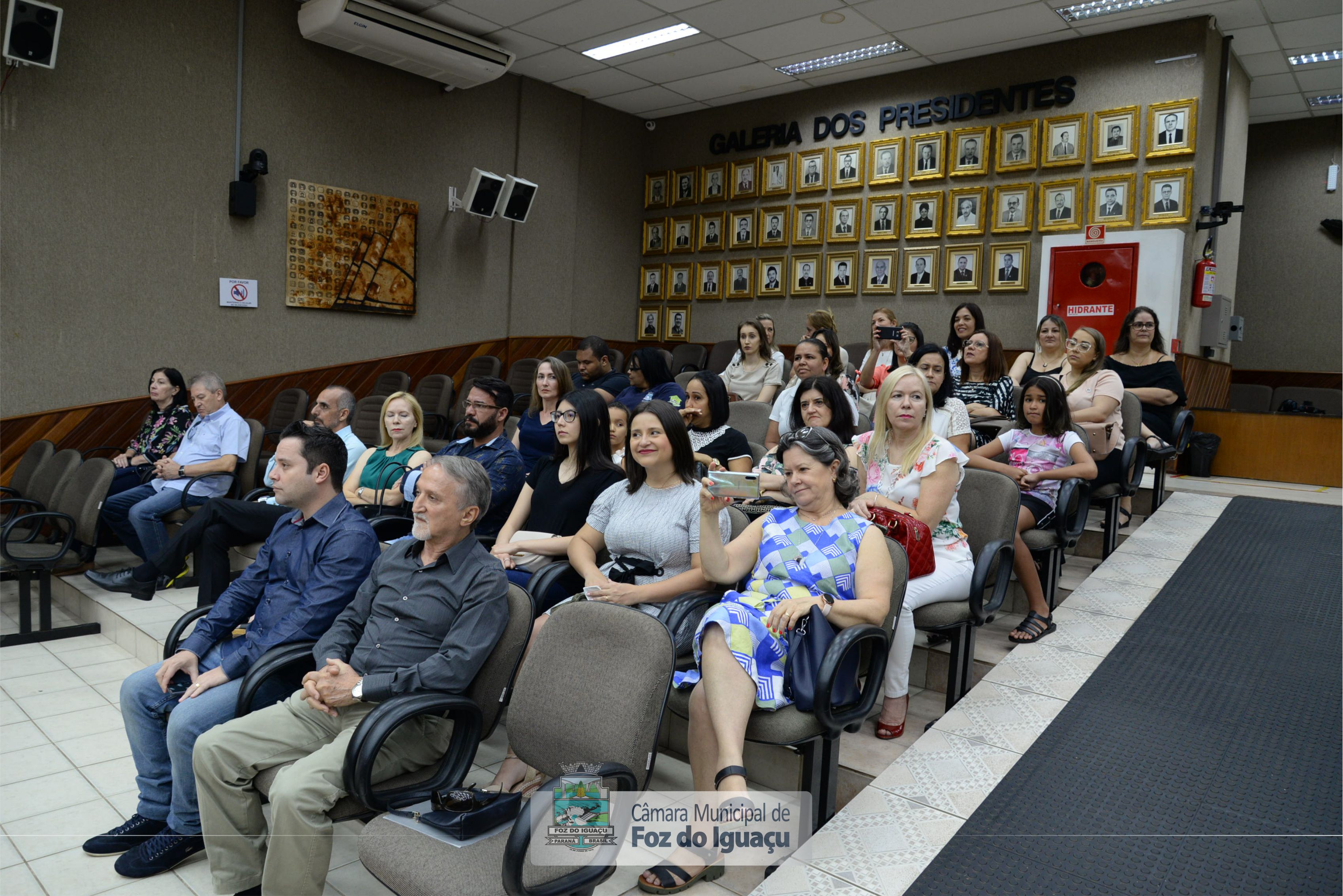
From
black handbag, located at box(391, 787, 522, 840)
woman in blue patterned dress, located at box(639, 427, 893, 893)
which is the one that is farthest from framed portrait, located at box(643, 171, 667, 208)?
black handbag, located at box(391, 787, 522, 840)

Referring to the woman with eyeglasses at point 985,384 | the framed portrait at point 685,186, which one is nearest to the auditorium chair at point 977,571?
the woman with eyeglasses at point 985,384

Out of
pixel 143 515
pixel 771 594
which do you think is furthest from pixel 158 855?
pixel 143 515

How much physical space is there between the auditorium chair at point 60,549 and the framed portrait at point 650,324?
6.24 m

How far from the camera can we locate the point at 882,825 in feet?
7.25

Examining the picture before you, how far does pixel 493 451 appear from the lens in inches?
152

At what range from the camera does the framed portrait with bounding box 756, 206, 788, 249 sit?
870 centimetres

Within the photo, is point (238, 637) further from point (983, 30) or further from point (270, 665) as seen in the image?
point (983, 30)

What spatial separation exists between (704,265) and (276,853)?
8066 millimetres

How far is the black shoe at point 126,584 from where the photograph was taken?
4.45 metres

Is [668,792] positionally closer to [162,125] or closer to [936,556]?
[936,556]

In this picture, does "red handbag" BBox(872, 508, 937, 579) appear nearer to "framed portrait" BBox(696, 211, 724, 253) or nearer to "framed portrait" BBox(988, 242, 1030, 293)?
"framed portrait" BBox(988, 242, 1030, 293)

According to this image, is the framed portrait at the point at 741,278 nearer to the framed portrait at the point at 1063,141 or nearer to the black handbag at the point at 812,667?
the framed portrait at the point at 1063,141

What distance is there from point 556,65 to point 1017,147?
4.31m

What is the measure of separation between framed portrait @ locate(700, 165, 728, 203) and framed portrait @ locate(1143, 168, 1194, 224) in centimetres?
407
